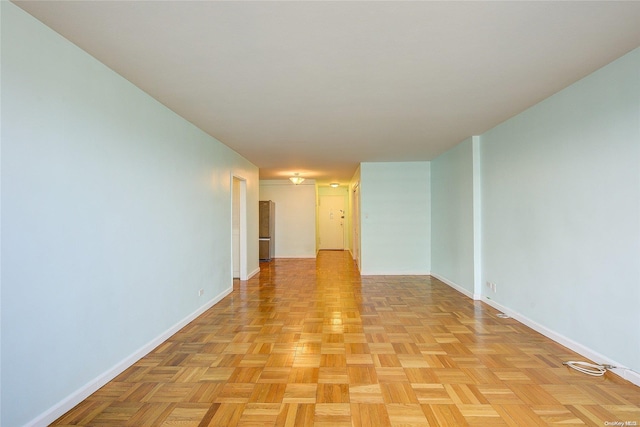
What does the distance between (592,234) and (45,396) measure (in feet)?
13.2

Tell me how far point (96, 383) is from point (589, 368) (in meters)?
3.68

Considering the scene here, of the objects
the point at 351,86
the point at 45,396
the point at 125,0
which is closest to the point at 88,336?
the point at 45,396

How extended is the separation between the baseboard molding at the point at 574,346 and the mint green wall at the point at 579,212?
0.05 meters

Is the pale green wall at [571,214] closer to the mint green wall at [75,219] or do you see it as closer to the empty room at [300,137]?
the empty room at [300,137]

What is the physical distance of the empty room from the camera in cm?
179

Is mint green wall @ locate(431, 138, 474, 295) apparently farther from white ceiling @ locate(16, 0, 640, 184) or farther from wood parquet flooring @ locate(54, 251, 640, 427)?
white ceiling @ locate(16, 0, 640, 184)

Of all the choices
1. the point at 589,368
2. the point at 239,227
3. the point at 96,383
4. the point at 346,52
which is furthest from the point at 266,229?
the point at 589,368

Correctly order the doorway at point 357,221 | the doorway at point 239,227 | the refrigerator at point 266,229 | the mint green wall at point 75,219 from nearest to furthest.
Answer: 1. the mint green wall at point 75,219
2. the doorway at point 239,227
3. the doorway at point 357,221
4. the refrigerator at point 266,229

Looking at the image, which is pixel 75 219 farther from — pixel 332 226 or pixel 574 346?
pixel 332 226

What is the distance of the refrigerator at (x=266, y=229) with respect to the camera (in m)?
8.75

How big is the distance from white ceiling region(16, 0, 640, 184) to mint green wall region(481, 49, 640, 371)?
26 cm

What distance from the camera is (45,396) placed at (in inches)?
72.8

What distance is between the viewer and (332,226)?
463 inches

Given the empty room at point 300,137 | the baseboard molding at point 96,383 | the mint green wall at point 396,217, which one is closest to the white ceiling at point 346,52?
the empty room at point 300,137
